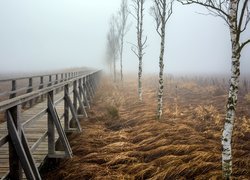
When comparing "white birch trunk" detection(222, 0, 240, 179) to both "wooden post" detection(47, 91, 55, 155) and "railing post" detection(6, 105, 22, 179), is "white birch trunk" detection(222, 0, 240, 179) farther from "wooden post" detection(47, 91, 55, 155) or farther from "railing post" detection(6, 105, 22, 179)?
"railing post" detection(6, 105, 22, 179)

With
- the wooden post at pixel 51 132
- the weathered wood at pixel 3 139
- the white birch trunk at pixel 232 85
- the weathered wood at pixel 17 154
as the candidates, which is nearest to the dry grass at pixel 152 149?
the white birch trunk at pixel 232 85

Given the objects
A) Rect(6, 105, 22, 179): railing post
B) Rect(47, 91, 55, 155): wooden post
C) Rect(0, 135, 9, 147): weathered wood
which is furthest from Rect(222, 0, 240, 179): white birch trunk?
Rect(0, 135, 9, 147): weathered wood

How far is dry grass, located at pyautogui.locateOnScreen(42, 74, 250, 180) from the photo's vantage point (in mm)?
6391

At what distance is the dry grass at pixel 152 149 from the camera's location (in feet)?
21.0

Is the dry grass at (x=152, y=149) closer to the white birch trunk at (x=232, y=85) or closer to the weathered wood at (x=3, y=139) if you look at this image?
the white birch trunk at (x=232, y=85)

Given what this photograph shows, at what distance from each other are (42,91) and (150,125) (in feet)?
19.4

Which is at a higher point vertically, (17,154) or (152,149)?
(17,154)

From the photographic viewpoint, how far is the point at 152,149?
7.93m

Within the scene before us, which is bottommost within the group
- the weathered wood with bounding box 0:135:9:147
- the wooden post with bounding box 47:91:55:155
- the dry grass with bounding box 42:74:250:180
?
the dry grass with bounding box 42:74:250:180

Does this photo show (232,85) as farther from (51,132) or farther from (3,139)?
(3,139)

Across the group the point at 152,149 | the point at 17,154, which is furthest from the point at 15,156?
the point at 152,149

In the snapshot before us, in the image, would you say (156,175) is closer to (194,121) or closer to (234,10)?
(234,10)

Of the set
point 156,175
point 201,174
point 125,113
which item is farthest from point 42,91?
point 125,113

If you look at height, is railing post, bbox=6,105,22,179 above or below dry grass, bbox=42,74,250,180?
above
